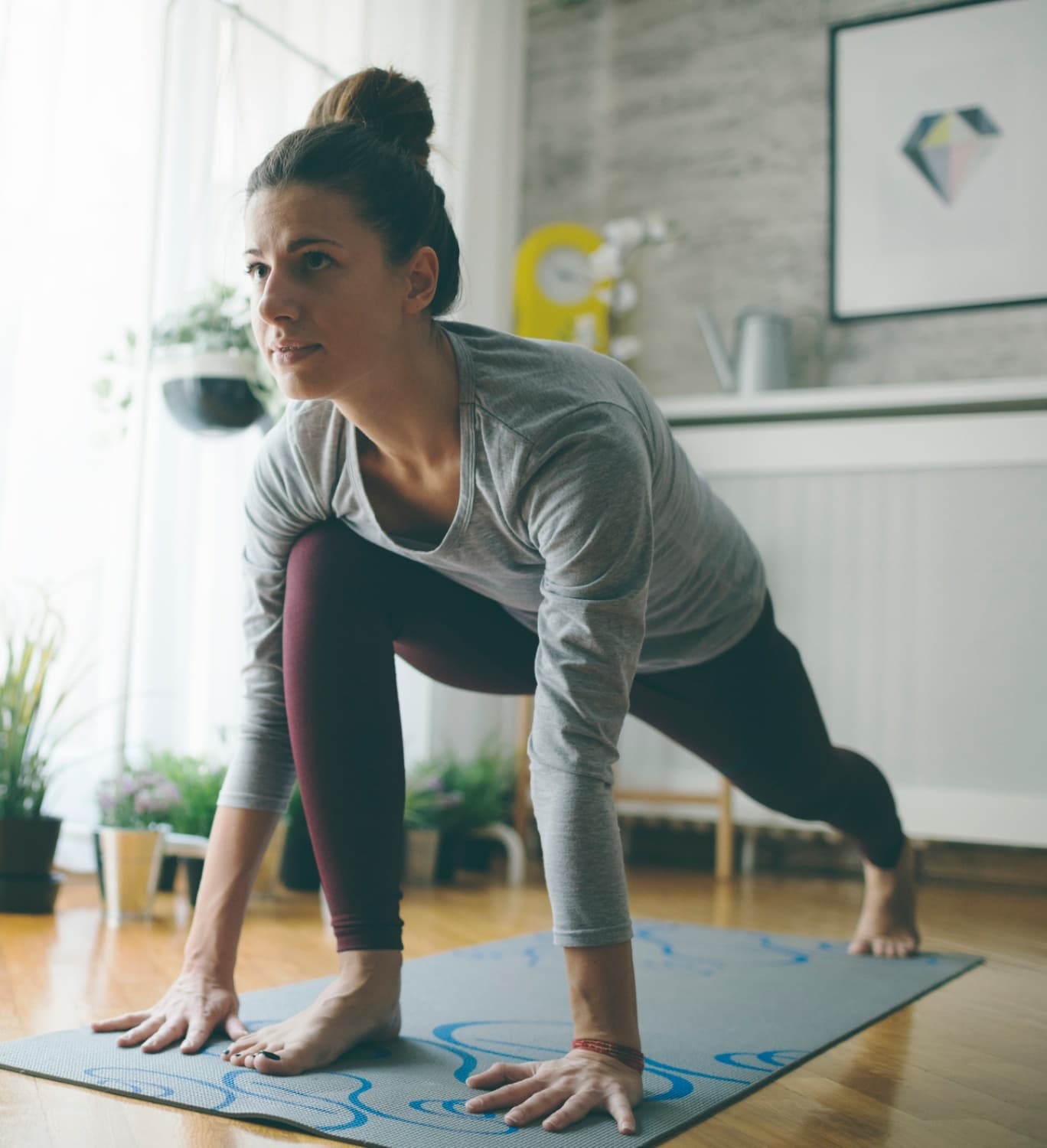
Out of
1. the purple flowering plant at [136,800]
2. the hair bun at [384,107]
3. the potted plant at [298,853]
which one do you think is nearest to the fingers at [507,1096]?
the hair bun at [384,107]

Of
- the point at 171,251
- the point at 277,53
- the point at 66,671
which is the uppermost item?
the point at 277,53

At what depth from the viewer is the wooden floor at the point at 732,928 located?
100 centimetres

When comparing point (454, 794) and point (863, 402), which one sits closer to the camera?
point (454, 794)

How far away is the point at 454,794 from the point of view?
2.79m

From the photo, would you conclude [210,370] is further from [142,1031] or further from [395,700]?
[142,1031]

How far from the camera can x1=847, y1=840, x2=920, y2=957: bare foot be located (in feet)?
6.22

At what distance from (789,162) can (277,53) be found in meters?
1.42

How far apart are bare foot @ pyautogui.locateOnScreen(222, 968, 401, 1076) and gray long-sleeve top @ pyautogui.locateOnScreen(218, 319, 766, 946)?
22 cm

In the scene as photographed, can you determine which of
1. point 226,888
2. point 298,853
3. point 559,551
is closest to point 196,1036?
point 226,888

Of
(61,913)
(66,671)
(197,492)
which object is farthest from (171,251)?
(61,913)

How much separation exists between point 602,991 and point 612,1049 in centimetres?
5

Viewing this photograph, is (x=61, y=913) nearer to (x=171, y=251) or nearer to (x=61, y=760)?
(x=61, y=760)

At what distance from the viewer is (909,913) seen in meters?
1.94

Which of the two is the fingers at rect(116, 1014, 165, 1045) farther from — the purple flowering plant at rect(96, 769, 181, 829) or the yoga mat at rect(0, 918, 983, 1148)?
the purple flowering plant at rect(96, 769, 181, 829)
